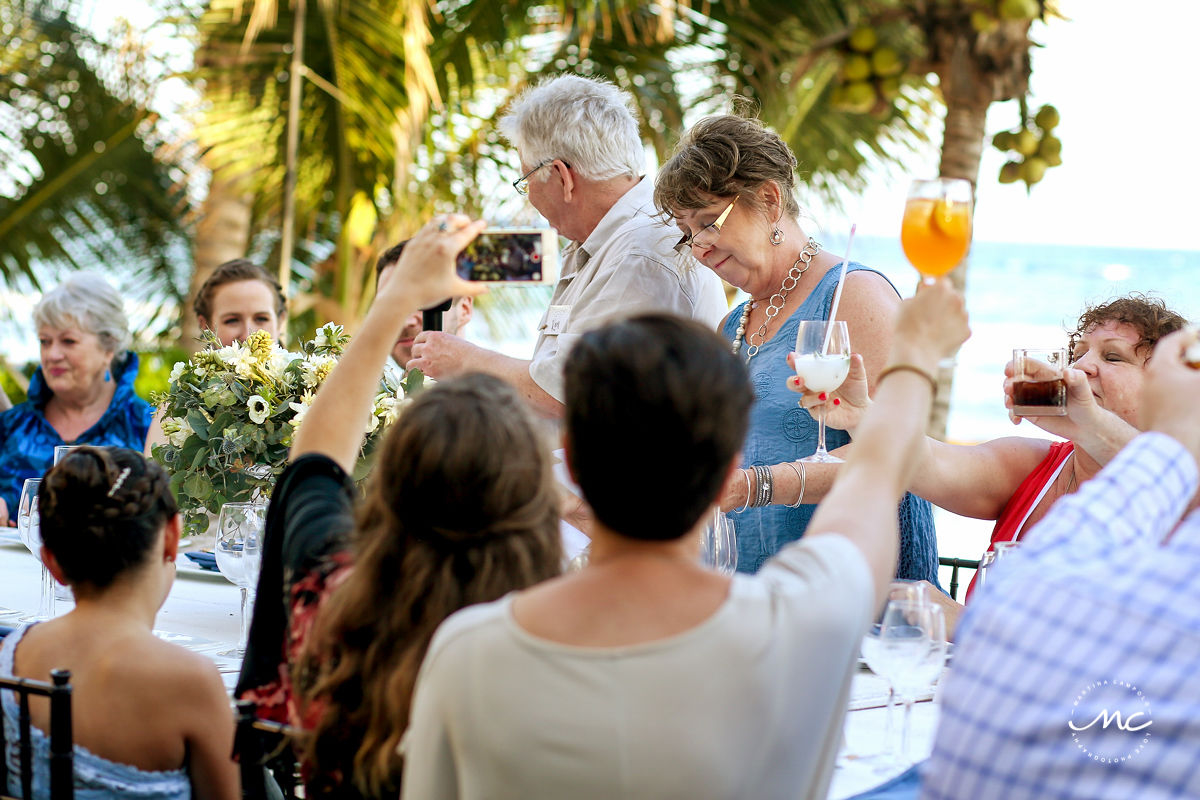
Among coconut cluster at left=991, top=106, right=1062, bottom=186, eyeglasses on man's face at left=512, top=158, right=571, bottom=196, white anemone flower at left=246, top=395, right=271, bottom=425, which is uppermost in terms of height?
coconut cluster at left=991, top=106, right=1062, bottom=186

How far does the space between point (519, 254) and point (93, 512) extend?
1294mm

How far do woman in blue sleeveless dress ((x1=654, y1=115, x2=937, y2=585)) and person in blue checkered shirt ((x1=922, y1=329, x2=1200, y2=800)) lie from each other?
1.41m

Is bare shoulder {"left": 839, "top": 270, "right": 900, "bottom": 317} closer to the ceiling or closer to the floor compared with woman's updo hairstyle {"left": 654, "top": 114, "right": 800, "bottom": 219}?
closer to the floor

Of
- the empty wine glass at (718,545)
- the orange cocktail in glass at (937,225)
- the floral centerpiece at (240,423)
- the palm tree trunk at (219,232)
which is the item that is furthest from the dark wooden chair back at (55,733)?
the palm tree trunk at (219,232)

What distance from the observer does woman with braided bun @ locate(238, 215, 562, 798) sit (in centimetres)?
138

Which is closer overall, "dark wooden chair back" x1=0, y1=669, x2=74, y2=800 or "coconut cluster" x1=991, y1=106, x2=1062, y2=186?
"dark wooden chair back" x1=0, y1=669, x2=74, y2=800

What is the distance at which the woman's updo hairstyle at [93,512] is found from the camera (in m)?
1.90

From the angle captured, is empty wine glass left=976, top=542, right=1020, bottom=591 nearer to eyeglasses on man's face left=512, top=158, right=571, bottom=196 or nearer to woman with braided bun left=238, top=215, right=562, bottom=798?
woman with braided bun left=238, top=215, right=562, bottom=798

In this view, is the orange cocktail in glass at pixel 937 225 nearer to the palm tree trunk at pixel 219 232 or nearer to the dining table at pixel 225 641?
the dining table at pixel 225 641

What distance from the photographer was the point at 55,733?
63.3 inches

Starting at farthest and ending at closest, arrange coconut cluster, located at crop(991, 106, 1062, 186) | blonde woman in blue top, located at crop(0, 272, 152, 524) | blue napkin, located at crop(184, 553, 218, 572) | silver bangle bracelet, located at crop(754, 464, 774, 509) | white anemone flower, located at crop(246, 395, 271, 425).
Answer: coconut cluster, located at crop(991, 106, 1062, 186) < blonde woman in blue top, located at crop(0, 272, 152, 524) < blue napkin, located at crop(184, 553, 218, 572) < white anemone flower, located at crop(246, 395, 271, 425) < silver bangle bracelet, located at crop(754, 464, 774, 509)

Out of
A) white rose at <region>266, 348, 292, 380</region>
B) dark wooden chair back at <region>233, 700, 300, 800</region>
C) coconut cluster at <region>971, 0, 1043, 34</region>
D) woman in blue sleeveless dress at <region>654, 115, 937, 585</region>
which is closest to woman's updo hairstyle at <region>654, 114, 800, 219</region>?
woman in blue sleeveless dress at <region>654, 115, 937, 585</region>

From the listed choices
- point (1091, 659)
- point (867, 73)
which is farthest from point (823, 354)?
point (867, 73)

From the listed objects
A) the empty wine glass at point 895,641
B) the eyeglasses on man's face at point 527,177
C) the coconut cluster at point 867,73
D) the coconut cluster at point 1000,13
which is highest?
the coconut cluster at point 1000,13
